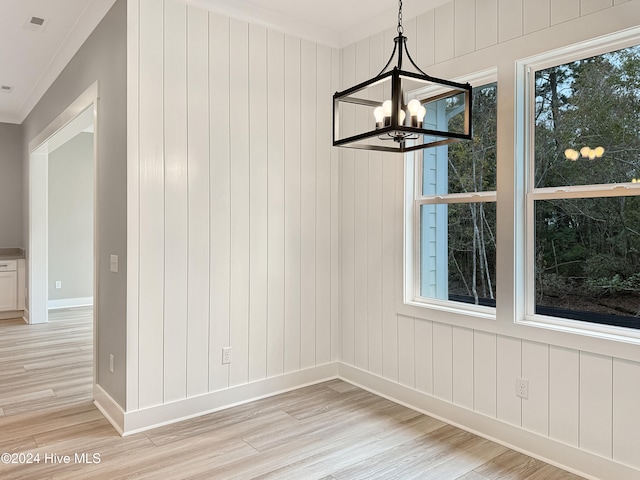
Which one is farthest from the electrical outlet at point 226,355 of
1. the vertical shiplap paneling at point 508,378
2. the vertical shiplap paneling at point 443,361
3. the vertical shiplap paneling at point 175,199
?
the vertical shiplap paneling at point 508,378

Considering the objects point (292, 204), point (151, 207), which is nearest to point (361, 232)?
point (292, 204)

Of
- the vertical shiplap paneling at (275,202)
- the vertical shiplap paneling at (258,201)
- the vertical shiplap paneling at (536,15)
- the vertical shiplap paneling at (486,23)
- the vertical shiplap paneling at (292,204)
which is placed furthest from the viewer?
the vertical shiplap paneling at (292,204)

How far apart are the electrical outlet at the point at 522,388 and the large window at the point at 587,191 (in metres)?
0.41

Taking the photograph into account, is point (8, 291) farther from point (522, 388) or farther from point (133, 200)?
point (522, 388)

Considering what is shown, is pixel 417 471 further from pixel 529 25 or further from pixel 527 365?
pixel 529 25

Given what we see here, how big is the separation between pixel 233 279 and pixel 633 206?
8.20 feet

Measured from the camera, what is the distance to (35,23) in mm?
3738

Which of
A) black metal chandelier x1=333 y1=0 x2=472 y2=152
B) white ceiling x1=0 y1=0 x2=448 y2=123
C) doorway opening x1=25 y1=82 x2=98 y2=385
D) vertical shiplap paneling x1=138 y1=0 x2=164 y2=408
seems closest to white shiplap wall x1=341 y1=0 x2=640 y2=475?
white ceiling x1=0 y1=0 x2=448 y2=123

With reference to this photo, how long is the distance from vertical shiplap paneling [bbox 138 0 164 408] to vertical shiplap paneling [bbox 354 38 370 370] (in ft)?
5.12

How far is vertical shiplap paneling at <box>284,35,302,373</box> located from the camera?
146 inches

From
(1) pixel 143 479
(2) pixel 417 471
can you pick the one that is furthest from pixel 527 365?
(1) pixel 143 479

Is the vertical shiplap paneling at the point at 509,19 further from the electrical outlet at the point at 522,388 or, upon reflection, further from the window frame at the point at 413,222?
the electrical outlet at the point at 522,388

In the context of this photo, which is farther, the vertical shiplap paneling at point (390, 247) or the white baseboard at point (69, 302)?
the white baseboard at point (69, 302)

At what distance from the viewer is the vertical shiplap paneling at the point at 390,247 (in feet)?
11.5
